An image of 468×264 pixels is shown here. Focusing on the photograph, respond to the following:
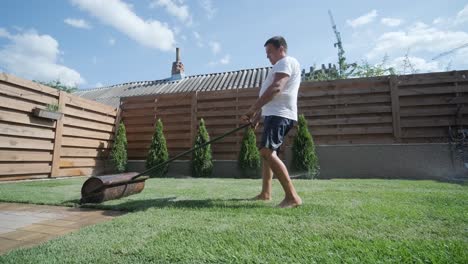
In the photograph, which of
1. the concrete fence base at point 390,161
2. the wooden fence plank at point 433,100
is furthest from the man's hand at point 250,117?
the wooden fence plank at point 433,100

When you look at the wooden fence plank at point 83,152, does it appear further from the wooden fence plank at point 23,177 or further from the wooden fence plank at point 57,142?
the wooden fence plank at point 23,177

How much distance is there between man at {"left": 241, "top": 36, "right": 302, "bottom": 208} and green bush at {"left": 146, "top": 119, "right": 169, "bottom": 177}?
14.8ft

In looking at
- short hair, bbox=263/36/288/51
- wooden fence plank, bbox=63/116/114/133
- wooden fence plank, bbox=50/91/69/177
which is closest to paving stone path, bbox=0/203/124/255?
short hair, bbox=263/36/288/51

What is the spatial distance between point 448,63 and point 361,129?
18.8 feet

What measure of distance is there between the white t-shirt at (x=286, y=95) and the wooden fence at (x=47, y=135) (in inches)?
185

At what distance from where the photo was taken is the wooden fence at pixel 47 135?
172 inches

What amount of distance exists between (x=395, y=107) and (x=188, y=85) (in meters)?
8.38

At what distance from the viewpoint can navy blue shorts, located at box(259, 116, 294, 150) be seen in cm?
219

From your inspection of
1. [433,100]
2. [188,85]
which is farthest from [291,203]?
[188,85]

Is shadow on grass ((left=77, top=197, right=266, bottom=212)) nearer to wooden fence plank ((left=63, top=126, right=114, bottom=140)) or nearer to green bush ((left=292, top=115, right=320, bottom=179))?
green bush ((left=292, top=115, right=320, bottom=179))

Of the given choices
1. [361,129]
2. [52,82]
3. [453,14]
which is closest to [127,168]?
[361,129]

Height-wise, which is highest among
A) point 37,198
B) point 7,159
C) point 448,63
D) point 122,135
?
point 448,63

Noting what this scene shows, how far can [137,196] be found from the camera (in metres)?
2.83

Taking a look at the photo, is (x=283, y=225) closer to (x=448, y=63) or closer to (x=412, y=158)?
(x=412, y=158)
